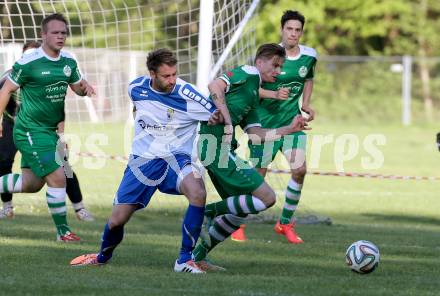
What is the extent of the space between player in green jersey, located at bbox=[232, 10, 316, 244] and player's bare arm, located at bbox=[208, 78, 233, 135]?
214cm

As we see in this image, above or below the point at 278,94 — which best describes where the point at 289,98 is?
below

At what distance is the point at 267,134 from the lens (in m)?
8.02

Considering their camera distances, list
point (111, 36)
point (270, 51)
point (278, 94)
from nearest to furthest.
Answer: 1. point (270, 51)
2. point (278, 94)
3. point (111, 36)

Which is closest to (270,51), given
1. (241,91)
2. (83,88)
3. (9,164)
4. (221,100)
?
(241,91)

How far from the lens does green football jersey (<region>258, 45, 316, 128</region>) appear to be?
10.1 m

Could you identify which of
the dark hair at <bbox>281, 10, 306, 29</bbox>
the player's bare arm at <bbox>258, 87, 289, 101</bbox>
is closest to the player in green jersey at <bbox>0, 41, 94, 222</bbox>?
the dark hair at <bbox>281, 10, 306, 29</bbox>

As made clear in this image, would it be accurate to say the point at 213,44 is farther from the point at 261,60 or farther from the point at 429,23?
the point at 429,23

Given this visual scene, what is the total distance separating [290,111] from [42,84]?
265 centimetres

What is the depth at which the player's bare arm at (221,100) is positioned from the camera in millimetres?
7406

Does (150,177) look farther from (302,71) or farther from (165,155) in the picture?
(302,71)

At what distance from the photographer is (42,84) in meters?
8.83

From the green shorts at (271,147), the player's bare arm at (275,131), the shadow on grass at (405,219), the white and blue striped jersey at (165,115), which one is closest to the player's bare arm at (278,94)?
the player's bare arm at (275,131)

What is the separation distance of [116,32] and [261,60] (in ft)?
23.6

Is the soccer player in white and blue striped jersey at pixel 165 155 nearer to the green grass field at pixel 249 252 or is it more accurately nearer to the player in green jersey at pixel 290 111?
the green grass field at pixel 249 252
